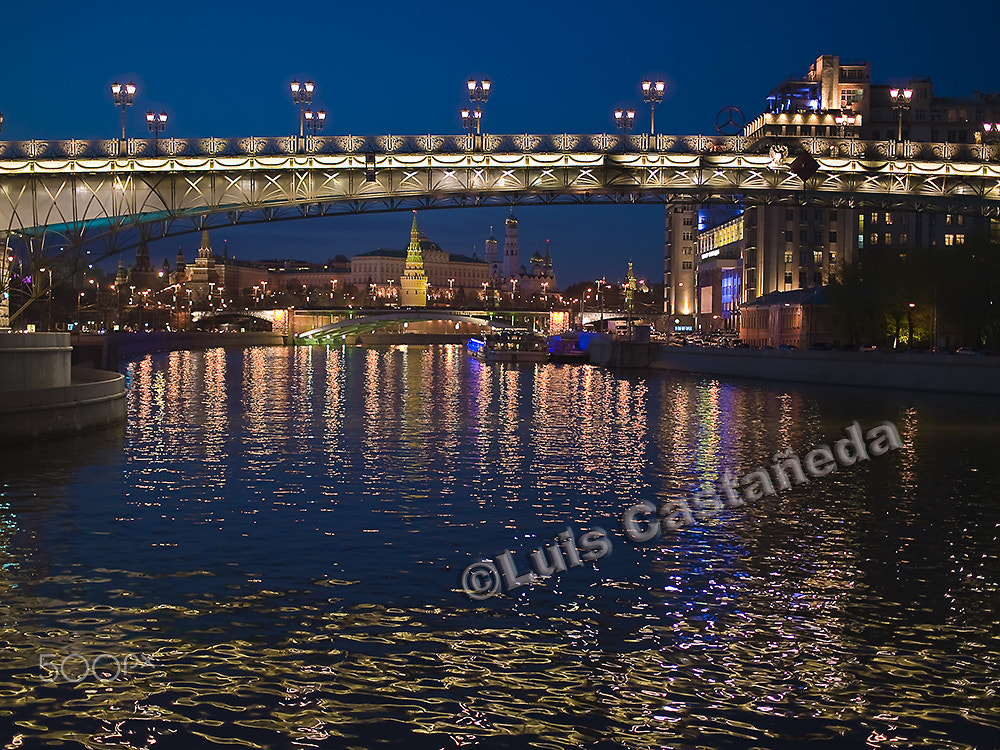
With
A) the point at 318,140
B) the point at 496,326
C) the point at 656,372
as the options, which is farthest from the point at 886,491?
the point at 496,326

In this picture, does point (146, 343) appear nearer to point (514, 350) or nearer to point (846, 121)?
point (514, 350)

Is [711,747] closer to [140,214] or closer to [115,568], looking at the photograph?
[115,568]

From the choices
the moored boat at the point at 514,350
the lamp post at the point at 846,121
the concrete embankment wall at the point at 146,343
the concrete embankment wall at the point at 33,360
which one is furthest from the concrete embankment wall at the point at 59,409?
the lamp post at the point at 846,121

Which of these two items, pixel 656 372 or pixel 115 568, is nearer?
pixel 115 568

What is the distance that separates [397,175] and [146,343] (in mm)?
71216

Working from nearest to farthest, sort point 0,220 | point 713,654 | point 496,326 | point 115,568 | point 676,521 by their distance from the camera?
point 713,654, point 115,568, point 676,521, point 0,220, point 496,326

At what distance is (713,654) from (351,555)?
613 cm

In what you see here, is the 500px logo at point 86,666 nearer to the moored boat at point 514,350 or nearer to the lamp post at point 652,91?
the lamp post at point 652,91

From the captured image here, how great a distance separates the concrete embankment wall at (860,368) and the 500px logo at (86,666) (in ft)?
149

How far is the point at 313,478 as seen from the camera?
2506 cm

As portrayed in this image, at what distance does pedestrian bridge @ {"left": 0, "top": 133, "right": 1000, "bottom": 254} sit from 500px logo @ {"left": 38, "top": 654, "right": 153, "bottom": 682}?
3417 centimetres

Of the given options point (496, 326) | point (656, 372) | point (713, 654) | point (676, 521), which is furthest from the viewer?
point (496, 326)

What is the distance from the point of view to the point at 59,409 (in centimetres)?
A: 3053

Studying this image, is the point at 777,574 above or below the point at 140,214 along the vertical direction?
below
